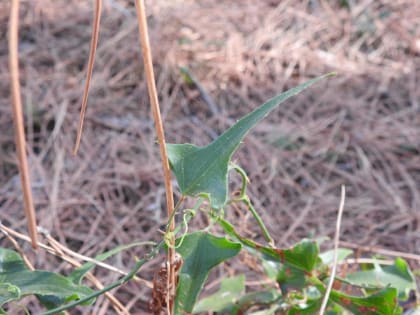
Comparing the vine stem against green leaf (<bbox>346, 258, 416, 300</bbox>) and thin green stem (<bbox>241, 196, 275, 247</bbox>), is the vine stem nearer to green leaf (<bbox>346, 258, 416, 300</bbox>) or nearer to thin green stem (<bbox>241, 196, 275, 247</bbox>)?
thin green stem (<bbox>241, 196, 275, 247</bbox>)

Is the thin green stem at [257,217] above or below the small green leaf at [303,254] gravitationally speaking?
above

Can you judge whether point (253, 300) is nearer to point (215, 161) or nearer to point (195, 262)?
point (195, 262)

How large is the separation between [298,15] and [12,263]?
1.75 m

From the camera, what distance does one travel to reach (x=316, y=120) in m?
1.69

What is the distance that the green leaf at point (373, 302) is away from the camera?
0.69m

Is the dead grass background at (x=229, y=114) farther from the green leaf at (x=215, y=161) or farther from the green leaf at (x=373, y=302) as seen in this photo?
the green leaf at (x=215, y=161)

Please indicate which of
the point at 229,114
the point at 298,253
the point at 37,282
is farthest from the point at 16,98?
the point at 229,114

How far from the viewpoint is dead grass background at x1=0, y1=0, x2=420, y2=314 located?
1329 mm

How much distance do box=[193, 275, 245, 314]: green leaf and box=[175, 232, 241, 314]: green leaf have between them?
116mm

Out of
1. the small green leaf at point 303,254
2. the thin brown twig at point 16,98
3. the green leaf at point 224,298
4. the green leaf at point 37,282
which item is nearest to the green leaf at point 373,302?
the small green leaf at point 303,254

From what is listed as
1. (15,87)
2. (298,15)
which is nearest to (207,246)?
(15,87)

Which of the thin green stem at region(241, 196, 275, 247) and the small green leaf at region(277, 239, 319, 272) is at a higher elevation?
the thin green stem at region(241, 196, 275, 247)

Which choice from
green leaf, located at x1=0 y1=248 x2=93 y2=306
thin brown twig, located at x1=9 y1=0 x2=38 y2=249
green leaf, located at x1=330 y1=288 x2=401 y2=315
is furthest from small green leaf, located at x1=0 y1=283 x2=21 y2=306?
green leaf, located at x1=330 y1=288 x2=401 y2=315

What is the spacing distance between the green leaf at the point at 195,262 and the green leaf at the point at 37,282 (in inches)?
4.9
